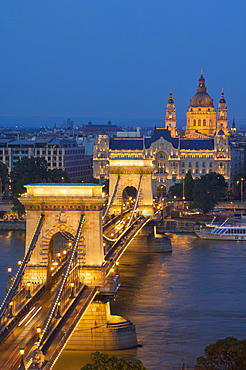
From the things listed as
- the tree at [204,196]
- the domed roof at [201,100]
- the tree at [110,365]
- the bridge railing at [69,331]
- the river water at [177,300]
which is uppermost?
the domed roof at [201,100]

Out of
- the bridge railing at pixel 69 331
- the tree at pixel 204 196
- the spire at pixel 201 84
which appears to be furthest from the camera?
the spire at pixel 201 84

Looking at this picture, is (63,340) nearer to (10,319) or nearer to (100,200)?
(10,319)

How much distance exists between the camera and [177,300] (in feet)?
125

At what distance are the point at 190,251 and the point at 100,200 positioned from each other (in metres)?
24.5

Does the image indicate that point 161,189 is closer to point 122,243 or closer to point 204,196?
point 204,196

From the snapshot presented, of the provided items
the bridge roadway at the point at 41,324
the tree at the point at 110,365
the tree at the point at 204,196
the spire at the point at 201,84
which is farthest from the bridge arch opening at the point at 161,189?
the tree at the point at 110,365

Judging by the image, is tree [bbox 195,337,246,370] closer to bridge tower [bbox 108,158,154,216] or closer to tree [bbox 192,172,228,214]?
bridge tower [bbox 108,158,154,216]

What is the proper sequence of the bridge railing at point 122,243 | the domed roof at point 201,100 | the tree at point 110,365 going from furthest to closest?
the domed roof at point 201,100 < the bridge railing at point 122,243 < the tree at point 110,365

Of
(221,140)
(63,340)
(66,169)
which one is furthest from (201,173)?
(63,340)

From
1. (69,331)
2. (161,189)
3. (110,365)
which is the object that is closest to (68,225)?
(69,331)

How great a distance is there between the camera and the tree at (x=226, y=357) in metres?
24.8

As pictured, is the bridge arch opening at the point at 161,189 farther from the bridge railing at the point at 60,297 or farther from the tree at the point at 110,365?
the tree at the point at 110,365

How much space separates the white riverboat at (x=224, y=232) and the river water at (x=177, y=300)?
569cm

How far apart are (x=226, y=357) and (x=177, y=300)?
13.1 m
